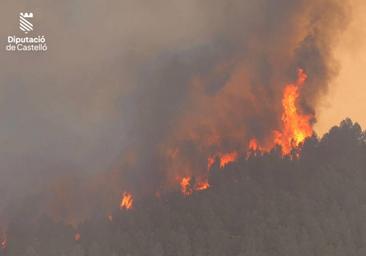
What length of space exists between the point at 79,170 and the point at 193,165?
72.4 feet

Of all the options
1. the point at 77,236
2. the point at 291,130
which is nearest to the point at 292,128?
the point at 291,130

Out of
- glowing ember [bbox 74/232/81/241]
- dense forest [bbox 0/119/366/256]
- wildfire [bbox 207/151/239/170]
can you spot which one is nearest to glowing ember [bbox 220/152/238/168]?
wildfire [bbox 207/151/239/170]

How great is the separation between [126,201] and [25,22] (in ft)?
135

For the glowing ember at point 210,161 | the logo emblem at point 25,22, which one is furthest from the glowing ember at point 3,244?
the logo emblem at point 25,22

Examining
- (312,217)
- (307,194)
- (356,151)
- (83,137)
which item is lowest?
(312,217)

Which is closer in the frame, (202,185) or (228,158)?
(202,185)

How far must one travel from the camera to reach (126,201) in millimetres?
116812

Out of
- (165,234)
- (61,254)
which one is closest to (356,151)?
(165,234)

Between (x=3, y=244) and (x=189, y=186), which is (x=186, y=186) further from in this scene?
(x=3, y=244)

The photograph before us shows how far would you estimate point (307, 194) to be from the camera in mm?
104125

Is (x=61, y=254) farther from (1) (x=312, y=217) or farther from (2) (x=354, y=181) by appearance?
(2) (x=354, y=181)

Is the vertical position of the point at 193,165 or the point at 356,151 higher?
the point at 193,165

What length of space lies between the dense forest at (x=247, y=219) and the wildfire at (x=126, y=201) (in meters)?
4.83

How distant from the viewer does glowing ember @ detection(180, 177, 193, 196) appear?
11353 cm
